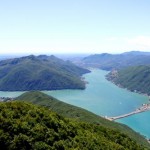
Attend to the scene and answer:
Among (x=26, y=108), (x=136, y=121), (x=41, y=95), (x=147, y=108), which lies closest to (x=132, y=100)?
(x=147, y=108)

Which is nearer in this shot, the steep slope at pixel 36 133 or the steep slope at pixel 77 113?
the steep slope at pixel 36 133

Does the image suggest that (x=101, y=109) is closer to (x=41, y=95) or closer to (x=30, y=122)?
(x=41, y=95)

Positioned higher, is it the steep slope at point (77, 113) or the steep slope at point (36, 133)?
the steep slope at point (36, 133)

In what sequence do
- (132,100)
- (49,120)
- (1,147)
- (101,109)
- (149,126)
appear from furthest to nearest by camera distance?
(132,100), (101,109), (149,126), (49,120), (1,147)

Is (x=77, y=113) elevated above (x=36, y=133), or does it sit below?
below

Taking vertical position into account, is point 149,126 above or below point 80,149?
below

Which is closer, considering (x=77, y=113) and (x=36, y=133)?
(x=36, y=133)

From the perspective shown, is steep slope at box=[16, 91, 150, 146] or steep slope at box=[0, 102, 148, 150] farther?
steep slope at box=[16, 91, 150, 146]

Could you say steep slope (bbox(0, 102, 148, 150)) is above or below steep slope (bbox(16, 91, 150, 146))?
above
